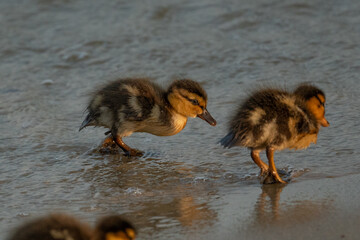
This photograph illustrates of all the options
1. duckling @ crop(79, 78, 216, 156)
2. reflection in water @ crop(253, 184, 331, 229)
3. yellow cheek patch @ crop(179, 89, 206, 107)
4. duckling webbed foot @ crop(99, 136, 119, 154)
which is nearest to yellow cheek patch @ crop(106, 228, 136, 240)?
reflection in water @ crop(253, 184, 331, 229)

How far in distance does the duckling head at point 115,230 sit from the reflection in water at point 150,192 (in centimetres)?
Result: 69

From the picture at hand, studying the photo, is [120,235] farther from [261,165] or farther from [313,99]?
[313,99]

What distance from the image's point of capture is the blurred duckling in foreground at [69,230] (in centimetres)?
301

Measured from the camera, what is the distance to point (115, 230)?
9.87ft

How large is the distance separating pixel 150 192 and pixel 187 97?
1.13 meters

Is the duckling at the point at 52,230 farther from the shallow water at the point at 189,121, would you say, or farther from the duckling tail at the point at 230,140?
the duckling tail at the point at 230,140

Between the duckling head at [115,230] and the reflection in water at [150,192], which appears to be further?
the reflection in water at [150,192]

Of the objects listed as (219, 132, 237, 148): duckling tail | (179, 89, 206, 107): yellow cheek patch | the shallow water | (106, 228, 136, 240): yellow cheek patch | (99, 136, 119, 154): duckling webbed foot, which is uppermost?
(106, 228, 136, 240): yellow cheek patch

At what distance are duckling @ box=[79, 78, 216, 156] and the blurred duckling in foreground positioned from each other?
2337 mm

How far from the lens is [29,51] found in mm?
8758

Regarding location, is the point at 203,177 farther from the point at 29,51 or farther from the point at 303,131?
the point at 29,51

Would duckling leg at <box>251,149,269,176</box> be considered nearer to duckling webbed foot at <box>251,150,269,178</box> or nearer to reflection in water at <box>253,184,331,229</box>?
duckling webbed foot at <box>251,150,269,178</box>

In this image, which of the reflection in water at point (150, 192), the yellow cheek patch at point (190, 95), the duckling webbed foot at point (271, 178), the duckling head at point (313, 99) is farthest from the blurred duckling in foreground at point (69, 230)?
the yellow cheek patch at point (190, 95)

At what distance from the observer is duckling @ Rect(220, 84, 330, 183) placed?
4.60 meters
